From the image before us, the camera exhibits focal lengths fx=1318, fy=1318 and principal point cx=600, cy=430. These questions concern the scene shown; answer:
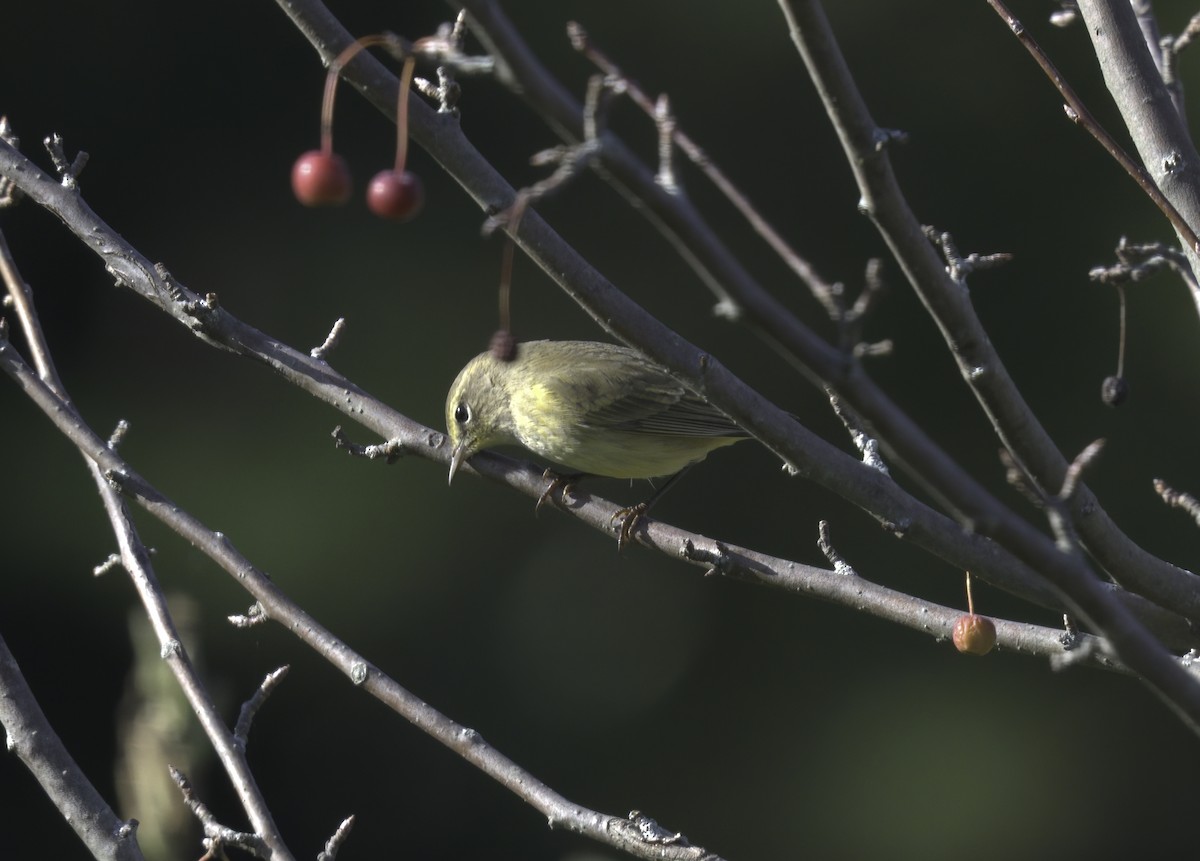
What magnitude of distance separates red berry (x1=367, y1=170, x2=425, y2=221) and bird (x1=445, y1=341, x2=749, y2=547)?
244cm

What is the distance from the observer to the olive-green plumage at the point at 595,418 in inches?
168

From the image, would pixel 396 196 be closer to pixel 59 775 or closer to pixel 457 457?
pixel 59 775

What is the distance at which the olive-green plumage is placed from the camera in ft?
14.0

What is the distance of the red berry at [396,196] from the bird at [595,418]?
2442 mm

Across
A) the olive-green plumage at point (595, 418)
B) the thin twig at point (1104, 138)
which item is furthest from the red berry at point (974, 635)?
the olive-green plumage at point (595, 418)

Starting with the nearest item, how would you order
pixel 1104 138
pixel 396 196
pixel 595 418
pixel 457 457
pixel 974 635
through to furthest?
pixel 396 196 → pixel 1104 138 → pixel 974 635 → pixel 457 457 → pixel 595 418

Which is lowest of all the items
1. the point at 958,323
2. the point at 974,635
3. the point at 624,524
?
the point at 974,635

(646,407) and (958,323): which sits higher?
(646,407)

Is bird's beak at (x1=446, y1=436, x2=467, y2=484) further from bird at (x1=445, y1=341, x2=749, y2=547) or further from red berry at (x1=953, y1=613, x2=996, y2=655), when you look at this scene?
red berry at (x1=953, y1=613, x2=996, y2=655)

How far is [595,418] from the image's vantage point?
432 centimetres

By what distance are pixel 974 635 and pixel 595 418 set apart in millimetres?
2095

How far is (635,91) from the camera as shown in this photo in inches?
52.1

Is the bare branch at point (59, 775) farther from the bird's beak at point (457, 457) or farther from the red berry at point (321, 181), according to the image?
the bird's beak at point (457, 457)

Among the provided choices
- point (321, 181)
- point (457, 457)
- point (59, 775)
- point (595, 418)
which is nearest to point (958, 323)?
point (321, 181)
